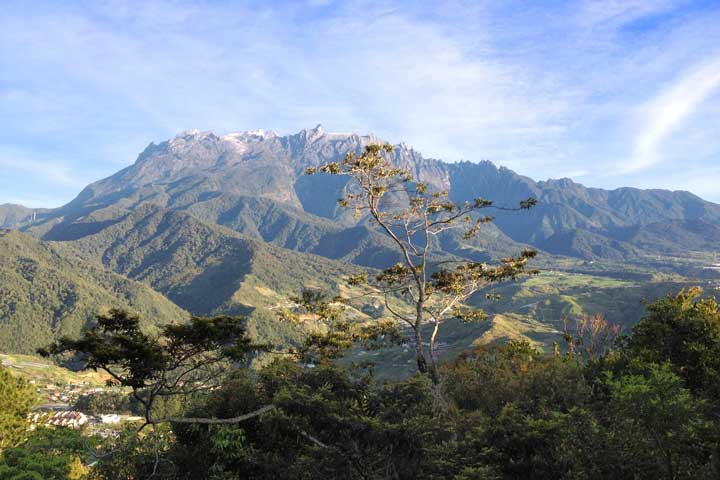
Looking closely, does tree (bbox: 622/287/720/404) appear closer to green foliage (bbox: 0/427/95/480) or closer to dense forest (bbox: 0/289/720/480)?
dense forest (bbox: 0/289/720/480)

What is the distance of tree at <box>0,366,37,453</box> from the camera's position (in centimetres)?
4400

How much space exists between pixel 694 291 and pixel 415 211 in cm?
2823

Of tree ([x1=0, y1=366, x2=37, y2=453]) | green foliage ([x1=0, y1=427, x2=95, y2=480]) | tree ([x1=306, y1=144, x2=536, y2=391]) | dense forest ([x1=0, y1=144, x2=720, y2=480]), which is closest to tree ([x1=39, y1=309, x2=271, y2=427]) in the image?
dense forest ([x1=0, y1=144, x2=720, y2=480])

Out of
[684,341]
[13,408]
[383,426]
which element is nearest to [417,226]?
[383,426]

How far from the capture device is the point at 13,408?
47.0 metres

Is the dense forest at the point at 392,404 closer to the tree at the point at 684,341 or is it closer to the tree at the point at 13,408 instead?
the tree at the point at 684,341

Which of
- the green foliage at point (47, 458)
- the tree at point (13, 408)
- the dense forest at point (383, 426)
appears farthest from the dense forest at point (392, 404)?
the tree at point (13, 408)

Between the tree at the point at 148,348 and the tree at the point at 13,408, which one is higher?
the tree at the point at 148,348

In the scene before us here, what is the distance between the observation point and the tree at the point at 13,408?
1732 inches

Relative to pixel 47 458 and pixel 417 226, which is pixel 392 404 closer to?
pixel 417 226

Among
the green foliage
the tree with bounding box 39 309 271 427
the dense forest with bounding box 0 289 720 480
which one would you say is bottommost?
the green foliage

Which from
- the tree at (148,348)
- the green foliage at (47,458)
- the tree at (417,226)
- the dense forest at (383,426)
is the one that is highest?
the tree at (417,226)

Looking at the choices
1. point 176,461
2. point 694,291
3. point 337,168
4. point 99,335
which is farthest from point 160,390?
point 694,291

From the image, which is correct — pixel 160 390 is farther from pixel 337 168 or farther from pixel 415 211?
pixel 415 211
